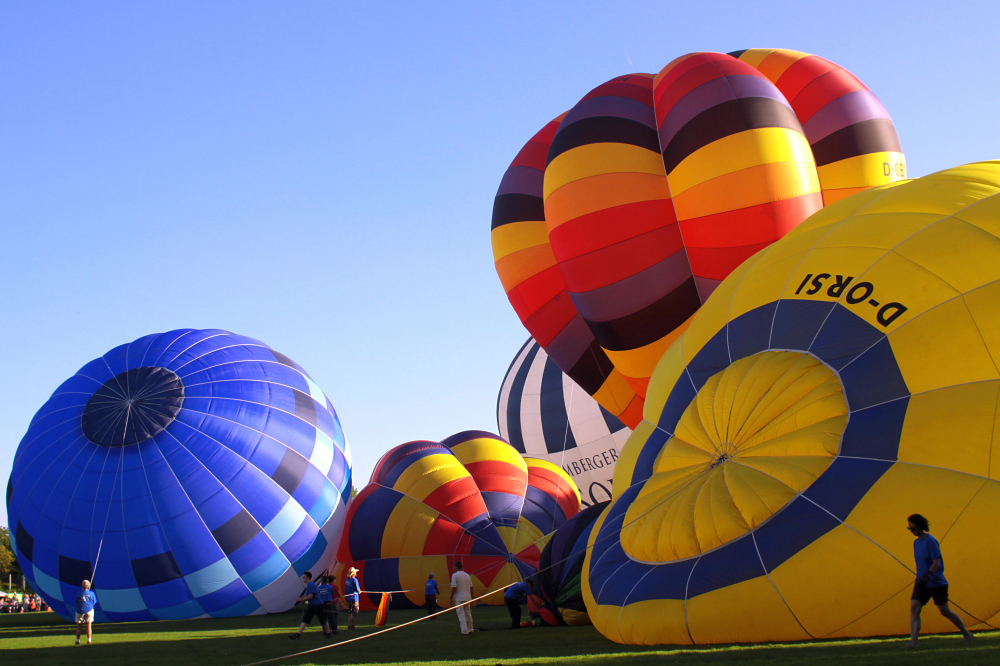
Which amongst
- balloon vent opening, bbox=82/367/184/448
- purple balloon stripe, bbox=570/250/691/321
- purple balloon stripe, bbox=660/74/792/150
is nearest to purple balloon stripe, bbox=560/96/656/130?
purple balloon stripe, bbox=660/74/792/150

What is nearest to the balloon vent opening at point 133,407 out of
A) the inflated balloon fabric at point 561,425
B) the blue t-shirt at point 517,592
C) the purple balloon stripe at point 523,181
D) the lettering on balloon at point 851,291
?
the purple balloon stripe at point 523,181

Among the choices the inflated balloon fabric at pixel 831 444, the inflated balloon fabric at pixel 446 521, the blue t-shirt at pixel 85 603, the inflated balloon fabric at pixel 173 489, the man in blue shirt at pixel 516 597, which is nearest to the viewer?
the inflated balloon fabric at pixel 831 444

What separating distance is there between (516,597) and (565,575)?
92 centimetres

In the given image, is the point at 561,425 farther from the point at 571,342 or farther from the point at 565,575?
the point at 565,575

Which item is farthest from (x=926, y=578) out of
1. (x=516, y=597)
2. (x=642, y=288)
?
(x=642, y=288)

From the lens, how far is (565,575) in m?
9.33

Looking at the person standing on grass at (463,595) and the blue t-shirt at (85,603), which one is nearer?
the person standing on grass at (463,595)

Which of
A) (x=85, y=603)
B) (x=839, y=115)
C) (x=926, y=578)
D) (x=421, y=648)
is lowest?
(x=421, y=648)

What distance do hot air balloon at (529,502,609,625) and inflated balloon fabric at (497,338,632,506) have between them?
8334 mm

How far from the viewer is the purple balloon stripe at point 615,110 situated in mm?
11195

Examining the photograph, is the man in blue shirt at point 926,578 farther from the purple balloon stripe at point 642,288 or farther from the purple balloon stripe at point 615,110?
the purple balloon stripe at point 615,110

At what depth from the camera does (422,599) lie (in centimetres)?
1402

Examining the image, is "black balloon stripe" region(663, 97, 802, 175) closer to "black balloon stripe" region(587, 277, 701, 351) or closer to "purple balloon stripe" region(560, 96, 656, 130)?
"purple balloon stripe" region(560, 96, 656, 130)

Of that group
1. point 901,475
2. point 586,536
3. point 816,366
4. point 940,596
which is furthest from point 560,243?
point 940,596
